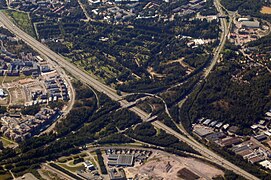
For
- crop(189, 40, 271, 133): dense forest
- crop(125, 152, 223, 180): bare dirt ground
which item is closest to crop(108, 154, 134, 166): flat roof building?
crop(125, 152, 223, 180): bare dirt ground

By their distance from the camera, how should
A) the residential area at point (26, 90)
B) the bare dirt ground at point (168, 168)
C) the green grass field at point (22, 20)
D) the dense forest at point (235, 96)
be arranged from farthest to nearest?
the green grass field at point (22, 20) → the dense forest at point (235, 96) → the residential area at point (26, 90) → the bare dirt ground at point (168, 168)

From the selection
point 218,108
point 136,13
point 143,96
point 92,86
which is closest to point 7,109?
point 92,86

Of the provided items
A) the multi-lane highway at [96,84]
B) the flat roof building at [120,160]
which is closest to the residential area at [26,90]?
the multi-lane highway at [96,84]

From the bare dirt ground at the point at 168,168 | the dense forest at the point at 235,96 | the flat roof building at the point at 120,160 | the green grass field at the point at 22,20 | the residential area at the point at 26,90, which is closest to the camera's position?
the bare dirt ground at the point at 168,168

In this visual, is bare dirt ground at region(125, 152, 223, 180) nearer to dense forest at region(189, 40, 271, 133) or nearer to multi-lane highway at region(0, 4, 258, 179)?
multi-lane highway at region(0, 4, 258, 179)

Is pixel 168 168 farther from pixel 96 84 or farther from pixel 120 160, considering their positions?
pixel 96 84

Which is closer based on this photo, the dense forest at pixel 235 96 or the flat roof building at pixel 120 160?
the flat roof building at pixel 120 160

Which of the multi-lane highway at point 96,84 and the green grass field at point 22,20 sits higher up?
the green grass field at point 22,20

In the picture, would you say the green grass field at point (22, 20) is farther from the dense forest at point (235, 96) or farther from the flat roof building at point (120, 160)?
the flat roof building at point (120, 160)
